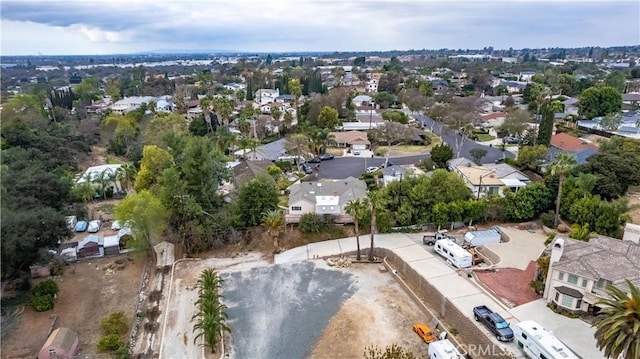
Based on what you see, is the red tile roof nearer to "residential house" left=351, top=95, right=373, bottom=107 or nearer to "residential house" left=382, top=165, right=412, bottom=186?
"residential house" left=382, top=165, right=412, bottom=186

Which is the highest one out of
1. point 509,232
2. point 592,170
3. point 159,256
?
point 592,170

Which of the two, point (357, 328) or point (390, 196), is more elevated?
point (390, 196)

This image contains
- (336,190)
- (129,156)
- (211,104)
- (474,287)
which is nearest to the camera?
(474,287)

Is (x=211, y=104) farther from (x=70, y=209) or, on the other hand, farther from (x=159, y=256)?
(x=159, y=256)

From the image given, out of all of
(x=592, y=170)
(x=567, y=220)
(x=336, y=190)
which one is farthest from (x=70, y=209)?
(x=592, y=170)

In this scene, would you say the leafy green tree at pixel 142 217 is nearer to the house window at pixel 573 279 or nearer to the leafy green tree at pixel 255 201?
the leafy green tree at pixel 255 201

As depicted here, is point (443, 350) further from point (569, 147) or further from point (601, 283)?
point (569, 147)

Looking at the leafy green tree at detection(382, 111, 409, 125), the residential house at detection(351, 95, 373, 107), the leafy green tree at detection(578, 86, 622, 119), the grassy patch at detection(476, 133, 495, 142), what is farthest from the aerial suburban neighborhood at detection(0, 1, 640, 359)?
the residential house at detection(351, 95, 373, 107)

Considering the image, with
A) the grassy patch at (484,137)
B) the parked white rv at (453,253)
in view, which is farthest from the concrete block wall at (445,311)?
the grassy patch at (484,137)
